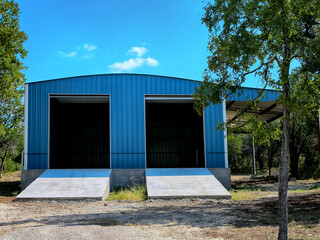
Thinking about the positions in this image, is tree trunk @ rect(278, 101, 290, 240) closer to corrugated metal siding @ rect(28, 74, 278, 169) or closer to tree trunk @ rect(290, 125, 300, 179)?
corrugated metal siding @ rect(28, 74, 278, 169)

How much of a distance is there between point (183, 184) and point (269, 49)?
9.55 m

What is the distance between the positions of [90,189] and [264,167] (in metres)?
31.6

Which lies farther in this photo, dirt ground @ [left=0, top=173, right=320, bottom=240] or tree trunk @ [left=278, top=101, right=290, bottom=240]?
dirt ground @ [left=0, top=173, right=320, bottom=240]

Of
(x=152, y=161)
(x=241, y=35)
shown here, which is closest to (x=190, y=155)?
(x=152, y=161)

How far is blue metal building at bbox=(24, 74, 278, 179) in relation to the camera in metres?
17.4

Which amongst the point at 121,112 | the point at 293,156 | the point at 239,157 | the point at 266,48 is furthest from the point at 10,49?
the point at 239,157

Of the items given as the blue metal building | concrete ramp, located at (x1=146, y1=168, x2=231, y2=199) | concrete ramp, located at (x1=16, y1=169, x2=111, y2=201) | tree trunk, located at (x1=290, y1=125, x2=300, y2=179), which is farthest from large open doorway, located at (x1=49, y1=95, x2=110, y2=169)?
tree trunk, located at (x1=290, y1=125, x2=300, y2=179)

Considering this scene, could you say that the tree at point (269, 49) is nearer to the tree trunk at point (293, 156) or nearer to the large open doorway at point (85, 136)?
the large open doorway at point (85, 136)

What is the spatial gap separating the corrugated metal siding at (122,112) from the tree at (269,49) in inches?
390

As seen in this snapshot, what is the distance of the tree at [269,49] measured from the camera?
6.23 m

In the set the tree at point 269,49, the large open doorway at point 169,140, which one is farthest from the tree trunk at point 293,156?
the tree at point 269,49

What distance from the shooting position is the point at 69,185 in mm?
14945

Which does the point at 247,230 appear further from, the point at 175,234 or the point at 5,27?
the point at 5,27

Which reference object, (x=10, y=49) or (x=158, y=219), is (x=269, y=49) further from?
(x=10, y=49)
